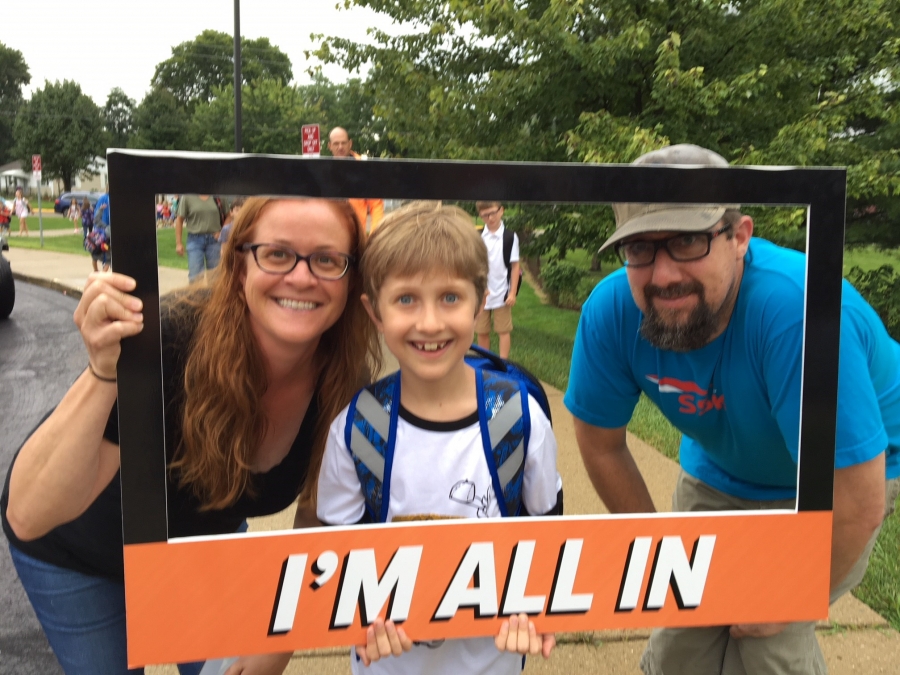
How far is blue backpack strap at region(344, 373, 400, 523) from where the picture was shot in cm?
148

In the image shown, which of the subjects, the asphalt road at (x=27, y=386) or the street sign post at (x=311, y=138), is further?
the street sign post at (x=311, y=138)

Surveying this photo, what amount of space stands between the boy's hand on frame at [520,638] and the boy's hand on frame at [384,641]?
0.62 ft

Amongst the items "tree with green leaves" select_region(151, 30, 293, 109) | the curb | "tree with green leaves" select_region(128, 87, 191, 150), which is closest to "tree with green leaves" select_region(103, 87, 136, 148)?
"tree with green leaves" select_region(128, 87, 191, 150)

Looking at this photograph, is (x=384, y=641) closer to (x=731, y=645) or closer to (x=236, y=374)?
(x=236, y=374)

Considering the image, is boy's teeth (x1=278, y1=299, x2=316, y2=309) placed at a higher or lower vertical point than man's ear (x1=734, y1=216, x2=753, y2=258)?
lower

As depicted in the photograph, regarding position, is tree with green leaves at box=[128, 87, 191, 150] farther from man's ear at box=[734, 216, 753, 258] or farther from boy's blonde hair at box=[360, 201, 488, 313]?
man's ear at box=[734, 216, 753, 258]

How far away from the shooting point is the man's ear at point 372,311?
1.47 meters

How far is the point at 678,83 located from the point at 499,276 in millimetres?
4490

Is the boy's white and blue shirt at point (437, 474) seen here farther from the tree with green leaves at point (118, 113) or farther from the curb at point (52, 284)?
the tree with green leaves at point (118, 113)

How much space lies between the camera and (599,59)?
546 cm

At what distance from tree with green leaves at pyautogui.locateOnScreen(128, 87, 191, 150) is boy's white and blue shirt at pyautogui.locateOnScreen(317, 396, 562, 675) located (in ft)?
157

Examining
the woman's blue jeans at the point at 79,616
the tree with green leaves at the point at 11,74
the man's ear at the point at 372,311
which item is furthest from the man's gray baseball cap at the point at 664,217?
the tree with green leaves at the point at 11,74

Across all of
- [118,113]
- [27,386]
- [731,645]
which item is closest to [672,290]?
[731,645]

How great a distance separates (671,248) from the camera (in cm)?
150
